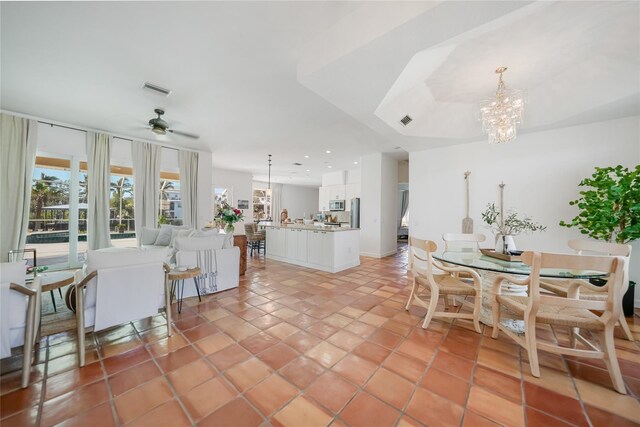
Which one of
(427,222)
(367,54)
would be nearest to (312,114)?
(367,54)

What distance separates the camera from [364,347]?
1958mm

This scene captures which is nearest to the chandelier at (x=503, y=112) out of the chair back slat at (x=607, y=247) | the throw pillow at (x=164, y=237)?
the chair back slat at (x=607, y=247)

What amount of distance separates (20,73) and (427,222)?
658cm

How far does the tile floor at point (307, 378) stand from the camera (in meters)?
1.29

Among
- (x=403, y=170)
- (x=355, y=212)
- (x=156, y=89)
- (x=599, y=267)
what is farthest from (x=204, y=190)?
(x=599, y=267)

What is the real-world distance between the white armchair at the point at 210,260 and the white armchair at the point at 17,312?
1.27m

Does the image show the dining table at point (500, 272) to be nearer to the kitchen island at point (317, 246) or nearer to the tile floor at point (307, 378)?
the tile floor at point (307, 378)

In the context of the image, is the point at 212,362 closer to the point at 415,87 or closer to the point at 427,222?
the point at 415,87

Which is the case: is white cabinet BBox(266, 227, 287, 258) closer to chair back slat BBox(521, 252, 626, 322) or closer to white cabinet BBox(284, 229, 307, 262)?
white cabinet BBox(284, 229, 307, 262)

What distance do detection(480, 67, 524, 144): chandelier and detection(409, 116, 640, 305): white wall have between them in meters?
1.30

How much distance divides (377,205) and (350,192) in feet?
6.91

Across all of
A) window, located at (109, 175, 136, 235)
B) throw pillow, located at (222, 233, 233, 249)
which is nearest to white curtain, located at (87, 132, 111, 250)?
window, located at (109, 175, 136, 235)

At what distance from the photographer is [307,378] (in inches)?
62.6

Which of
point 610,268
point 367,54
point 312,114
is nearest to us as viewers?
point 610,268
